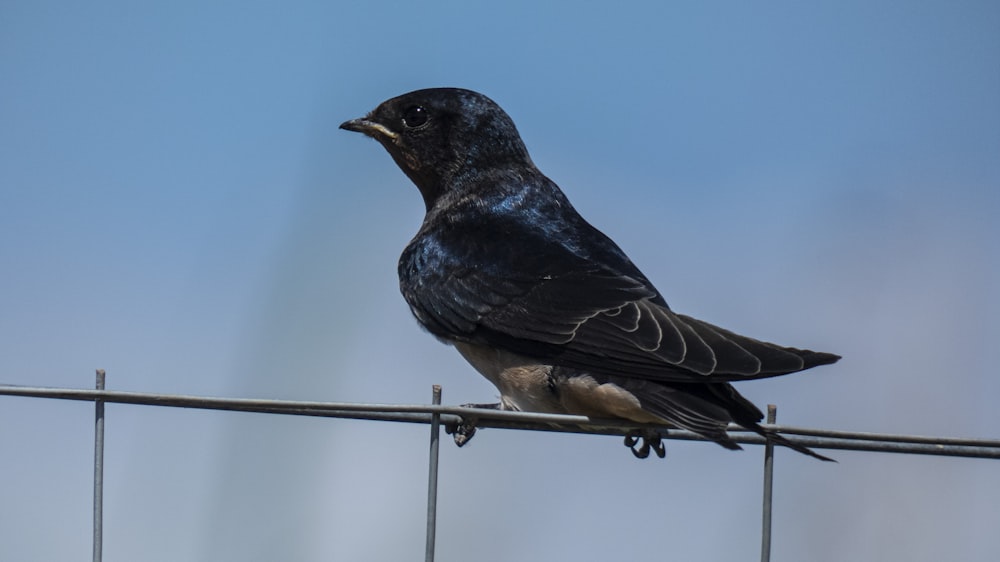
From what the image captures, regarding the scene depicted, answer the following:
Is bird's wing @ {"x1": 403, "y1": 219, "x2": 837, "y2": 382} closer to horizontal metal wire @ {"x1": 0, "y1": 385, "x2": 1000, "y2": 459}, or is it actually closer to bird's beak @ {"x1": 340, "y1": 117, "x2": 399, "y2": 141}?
horizontal metal wire @ {"x1": 0, "y1": 385, "x2": 1000, "y2": 459}

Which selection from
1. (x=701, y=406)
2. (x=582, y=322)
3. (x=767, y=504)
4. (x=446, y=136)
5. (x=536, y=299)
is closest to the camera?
(x=767, y=504)

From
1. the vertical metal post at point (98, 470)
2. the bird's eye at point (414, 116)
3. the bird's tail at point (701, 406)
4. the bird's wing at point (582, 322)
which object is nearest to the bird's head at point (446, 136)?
the bird's eye at point (414, 116)

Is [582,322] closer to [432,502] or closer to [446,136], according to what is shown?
[432,502]

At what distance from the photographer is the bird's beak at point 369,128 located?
4.00m

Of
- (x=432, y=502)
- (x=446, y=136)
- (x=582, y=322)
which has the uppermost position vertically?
(x=446, y=136)

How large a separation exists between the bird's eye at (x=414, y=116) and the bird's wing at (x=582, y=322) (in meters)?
0.72

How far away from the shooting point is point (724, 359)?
94.7 inches

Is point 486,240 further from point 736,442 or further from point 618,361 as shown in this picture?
point 736,442

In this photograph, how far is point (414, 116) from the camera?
399 centimetres

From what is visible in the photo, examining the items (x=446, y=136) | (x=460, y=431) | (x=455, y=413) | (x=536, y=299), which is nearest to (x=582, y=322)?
(x=536, y=299)

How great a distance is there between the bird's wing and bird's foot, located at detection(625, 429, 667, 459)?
0.16 meters

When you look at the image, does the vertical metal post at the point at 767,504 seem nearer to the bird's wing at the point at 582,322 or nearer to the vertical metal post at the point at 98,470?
the bird's wing at the point at 582,322

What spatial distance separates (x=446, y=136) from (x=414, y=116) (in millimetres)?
124

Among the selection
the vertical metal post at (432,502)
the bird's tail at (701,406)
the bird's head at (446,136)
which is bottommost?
the vertical metal post at (432,502)
